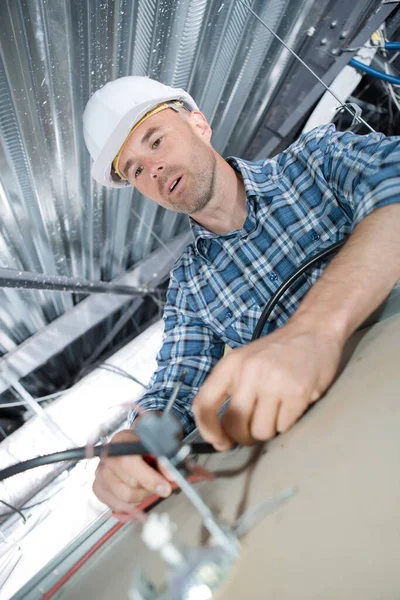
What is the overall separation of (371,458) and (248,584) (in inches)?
6.2

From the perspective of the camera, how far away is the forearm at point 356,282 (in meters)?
0.53

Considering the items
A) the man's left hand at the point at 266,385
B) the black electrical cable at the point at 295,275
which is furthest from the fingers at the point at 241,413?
the black electrical cable at the point at 295,275

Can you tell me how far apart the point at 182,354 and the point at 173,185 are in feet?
1.56

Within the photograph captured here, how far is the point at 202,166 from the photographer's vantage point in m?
1.08

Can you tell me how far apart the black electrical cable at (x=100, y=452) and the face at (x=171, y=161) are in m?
Answer: 0.73

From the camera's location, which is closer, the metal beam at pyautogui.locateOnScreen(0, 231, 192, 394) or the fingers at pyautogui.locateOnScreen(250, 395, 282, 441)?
the fingers at pyautogui.locateOnScreen(250, 395, 282, 441)

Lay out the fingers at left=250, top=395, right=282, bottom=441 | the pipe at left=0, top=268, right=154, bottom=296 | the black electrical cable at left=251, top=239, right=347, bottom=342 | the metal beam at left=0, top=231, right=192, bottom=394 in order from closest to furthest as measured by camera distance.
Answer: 1. the fingers at left=250, top=395, right=282, bottom=441
2. the black electrical cable at left=251, top=239, right=347, bottom=342
3. the pipe at left=0, top=268, right=154, bottom=296
4. the metal beam at left=0, top=231, right=192, bottom=394

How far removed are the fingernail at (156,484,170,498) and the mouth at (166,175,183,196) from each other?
2.51 ft

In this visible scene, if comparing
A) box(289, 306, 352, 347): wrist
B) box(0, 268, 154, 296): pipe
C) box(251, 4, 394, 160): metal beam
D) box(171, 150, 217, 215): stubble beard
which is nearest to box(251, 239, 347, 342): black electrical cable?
box(289, 306, 352, 347): wrist

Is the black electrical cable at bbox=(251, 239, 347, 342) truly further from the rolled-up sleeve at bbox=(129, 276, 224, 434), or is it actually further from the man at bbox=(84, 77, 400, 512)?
the rolled-up sleeve at bbox=(129, 276, 224, 434)

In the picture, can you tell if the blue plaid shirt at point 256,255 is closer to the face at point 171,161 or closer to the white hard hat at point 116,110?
the face at point 171,161

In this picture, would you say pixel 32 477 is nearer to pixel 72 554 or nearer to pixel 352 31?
pixel 72 554

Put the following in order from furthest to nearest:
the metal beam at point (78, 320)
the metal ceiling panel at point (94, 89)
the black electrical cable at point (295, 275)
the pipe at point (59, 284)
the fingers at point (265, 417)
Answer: the metal beam at point (78, 320) → the pipe at point (59, 284) → the metal ceiling panel at point (94, 89) → the black electrical cable at point (295, 275) → the fingers at point (265, 417)

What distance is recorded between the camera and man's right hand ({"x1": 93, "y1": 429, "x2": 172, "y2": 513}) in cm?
59
